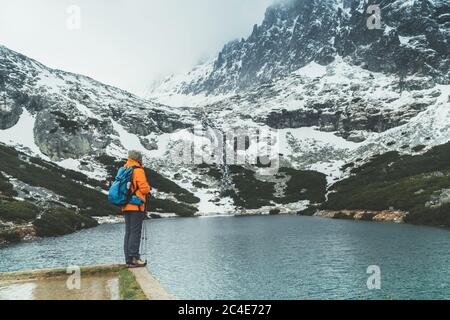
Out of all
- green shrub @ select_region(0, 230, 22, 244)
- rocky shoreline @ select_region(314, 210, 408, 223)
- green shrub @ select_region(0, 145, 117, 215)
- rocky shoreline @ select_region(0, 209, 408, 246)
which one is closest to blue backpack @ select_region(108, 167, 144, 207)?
rocky shoreline @ select_region(0, 209, 408, 246)

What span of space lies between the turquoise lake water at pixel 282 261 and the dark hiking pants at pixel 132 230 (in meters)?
13.7

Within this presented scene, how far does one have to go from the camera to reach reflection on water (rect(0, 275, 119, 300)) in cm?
1284

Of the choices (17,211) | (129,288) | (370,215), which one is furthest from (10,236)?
(370,215)

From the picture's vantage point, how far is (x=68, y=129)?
19600 cm

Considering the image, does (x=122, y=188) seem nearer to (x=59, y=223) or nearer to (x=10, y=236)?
(x=10, y=236)

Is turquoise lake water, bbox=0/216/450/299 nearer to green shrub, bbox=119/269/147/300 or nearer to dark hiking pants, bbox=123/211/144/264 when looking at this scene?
dark hiking pants, bbox=123/211/144/264

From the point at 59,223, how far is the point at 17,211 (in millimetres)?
8218

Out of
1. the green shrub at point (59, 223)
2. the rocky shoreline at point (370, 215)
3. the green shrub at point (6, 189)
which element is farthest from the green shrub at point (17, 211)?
the rocky shoreline at point (370, 215)

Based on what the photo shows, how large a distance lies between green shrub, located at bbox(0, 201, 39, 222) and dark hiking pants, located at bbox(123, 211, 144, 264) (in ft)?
226

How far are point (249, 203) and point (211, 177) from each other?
119ft

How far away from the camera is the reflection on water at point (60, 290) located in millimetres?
12836

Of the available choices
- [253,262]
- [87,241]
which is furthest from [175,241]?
[253,262]

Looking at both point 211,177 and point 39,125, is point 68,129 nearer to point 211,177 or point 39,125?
point 39,125
